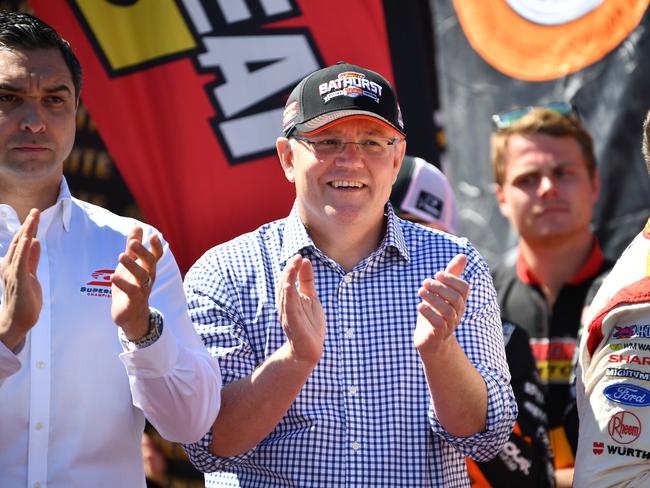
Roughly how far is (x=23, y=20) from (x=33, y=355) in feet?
2.80

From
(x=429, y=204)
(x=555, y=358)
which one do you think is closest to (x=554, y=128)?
(x=429, y=204)

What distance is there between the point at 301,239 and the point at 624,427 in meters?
0.95

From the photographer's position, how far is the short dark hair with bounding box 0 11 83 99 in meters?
2.50

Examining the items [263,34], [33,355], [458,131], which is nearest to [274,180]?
[263,34]

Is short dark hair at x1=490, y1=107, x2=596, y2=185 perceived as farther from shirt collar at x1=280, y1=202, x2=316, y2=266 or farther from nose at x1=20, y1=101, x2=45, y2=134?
nose at x1=20, y1=101, x2=45, y2=134

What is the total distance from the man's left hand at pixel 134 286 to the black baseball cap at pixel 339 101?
0.66m

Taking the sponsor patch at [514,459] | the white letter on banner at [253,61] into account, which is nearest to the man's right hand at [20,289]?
the sponsor patch at [514,459]

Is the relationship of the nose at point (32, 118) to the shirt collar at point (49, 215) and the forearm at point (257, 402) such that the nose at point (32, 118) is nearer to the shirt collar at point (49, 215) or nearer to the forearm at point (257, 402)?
the shirt collar at point (49, 215)

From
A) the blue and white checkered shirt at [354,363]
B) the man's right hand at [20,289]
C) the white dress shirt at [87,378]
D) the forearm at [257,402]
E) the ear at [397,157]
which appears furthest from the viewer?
the ear at [397,157]

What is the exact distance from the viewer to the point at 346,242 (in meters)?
2.68

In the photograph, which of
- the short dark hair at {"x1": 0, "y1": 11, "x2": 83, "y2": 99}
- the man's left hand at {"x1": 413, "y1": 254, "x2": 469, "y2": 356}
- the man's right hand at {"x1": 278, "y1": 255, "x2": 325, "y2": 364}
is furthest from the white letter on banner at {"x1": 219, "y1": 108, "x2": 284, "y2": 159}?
the man's left hand at {"x1": 413, "y1": 254, "x2": 469, "y2": 356}

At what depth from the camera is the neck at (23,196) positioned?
2.48m

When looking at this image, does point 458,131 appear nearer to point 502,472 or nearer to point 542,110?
point 542,110

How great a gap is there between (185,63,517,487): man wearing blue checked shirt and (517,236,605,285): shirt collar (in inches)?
46.0
